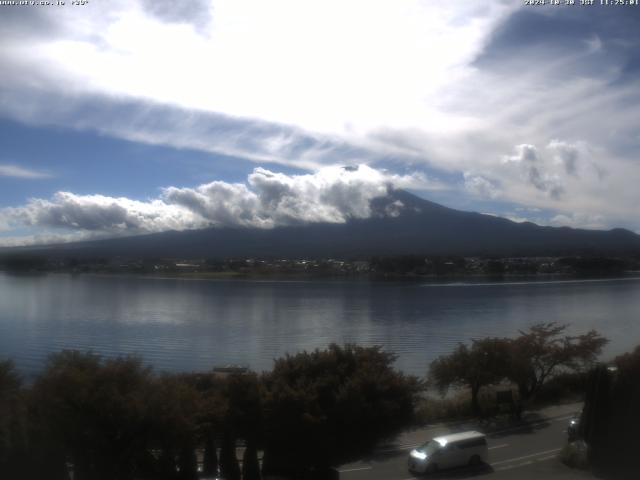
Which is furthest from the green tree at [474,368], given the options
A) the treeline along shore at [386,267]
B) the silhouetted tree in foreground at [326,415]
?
the treeline along shore at [386,267]

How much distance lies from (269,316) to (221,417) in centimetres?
2248

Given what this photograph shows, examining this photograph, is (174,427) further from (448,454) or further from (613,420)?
(613,420)

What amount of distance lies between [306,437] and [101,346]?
15.0 meters

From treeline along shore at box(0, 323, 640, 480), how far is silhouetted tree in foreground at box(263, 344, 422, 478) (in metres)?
0.01

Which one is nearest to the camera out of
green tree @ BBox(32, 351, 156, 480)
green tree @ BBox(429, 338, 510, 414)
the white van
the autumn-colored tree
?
green tree @ BBox(32, 351, 156, 480)

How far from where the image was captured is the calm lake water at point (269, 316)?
20.2 m

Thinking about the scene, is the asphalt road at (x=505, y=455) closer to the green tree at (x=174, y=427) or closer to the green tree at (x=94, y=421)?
the green tree at (x=174, y=427)

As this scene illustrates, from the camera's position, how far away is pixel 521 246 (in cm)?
7975

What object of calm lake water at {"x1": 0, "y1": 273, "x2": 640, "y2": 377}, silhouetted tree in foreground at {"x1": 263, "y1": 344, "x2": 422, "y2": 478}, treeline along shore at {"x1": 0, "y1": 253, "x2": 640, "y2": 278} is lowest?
calm lake water at {"x1": 0, "y1": 273, "x2": 640, "y2": 377}

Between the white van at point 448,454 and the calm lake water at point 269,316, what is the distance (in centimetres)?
737

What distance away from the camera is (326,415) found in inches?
288

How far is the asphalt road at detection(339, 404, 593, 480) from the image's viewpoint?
7087mm

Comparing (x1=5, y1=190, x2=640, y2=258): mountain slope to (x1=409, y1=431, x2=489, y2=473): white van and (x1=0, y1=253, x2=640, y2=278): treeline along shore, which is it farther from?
→ (x1=409, y1=431, x2=489, y2=473): white van

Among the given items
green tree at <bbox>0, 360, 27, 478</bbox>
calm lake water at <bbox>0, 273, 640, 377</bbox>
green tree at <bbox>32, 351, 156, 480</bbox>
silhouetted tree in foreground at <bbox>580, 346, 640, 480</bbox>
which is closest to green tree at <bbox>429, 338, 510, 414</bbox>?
calm lake water at <bbox>0, 273, 640, 377</bbox>
